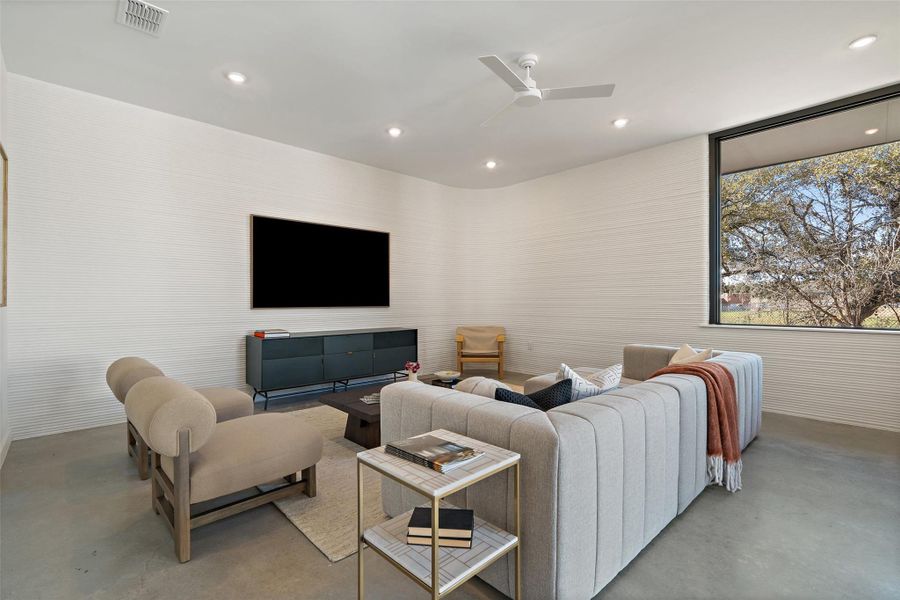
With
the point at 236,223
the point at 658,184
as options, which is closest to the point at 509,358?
the point at 658,184

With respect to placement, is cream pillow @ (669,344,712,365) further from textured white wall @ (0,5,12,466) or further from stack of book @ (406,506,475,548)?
textured white wall @ (0,5,12,466)

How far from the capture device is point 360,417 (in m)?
2.95

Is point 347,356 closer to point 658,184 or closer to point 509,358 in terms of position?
point 509,358

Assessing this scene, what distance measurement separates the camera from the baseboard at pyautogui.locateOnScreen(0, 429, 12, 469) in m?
2.79

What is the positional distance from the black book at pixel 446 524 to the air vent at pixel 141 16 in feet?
10.6

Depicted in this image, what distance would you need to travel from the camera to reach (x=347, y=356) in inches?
185

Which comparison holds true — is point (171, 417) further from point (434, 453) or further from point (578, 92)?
point (578, 92)

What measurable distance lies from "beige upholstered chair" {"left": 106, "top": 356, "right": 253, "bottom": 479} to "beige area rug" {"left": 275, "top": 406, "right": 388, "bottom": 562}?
28.4 inches

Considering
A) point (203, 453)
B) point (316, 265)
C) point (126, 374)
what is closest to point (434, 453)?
point (203, 453)

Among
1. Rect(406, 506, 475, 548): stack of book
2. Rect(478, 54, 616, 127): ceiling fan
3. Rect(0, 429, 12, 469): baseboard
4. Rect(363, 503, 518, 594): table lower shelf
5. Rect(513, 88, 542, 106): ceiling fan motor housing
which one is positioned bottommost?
Rect(0, 429, 12, 469): baseboard

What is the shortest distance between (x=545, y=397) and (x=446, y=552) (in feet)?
2.68

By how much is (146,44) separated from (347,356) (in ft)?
10.4

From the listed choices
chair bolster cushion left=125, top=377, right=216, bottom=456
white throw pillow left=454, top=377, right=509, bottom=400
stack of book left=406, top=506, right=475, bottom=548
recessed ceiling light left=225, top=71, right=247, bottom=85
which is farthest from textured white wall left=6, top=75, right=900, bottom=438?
stack of book left=406, top=506, right=475, bottom=548

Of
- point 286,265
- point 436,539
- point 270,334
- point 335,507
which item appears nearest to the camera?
point 436,539
